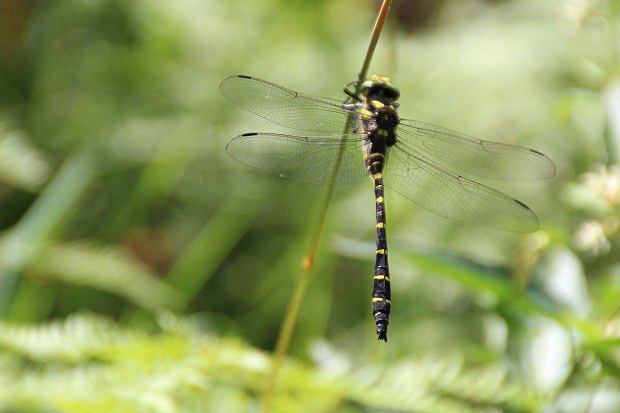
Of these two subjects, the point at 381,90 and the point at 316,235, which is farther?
the point at 381,90

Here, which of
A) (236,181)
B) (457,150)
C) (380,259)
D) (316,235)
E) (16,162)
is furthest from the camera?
(236,181)

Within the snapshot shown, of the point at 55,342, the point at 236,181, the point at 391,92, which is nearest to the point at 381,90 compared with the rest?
the point at 391,92

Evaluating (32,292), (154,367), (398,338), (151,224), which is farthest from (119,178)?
(154,367)

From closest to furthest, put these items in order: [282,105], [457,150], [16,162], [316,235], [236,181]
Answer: [316,235]
[282,105]
[457,150]
[16,162]
[236,181]

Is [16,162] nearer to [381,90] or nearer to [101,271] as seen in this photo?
[101,271]

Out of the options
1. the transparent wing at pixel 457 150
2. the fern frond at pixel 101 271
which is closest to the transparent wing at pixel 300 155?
the transparent wing at pixel 457 150

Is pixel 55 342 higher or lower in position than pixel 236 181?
lower

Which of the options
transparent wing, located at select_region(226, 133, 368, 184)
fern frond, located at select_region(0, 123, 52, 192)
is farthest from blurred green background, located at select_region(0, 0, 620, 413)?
transparent wing, located at select_region(226, 133, 368, 184)
